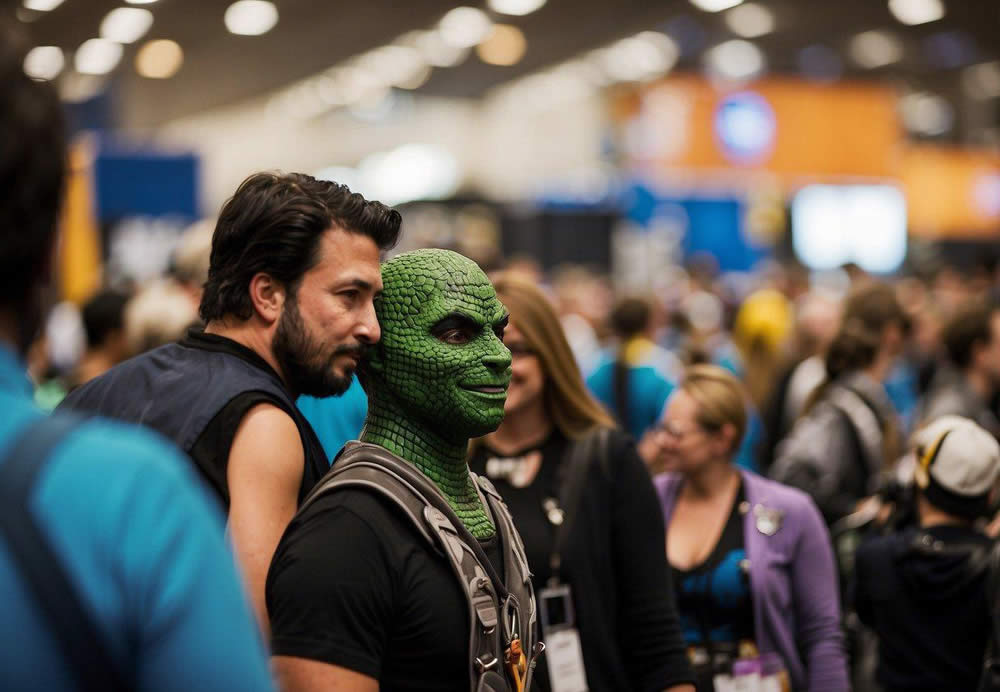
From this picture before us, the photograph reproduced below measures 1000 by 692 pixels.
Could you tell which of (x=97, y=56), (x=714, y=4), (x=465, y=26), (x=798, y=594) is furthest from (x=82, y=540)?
(x=97, y=56)

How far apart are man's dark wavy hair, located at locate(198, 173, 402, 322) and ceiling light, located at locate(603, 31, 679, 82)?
731 inches

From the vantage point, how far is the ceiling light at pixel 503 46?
778 inches

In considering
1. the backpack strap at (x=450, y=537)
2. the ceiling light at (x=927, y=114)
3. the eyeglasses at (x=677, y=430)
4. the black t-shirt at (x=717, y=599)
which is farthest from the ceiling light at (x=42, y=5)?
the ceiling light at (x=927, y=114)

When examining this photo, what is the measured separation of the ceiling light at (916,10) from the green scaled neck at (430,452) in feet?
58.8

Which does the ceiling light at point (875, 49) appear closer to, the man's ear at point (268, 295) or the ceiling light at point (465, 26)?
the ceiling light at point (465, 26)

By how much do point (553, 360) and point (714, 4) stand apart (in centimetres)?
1614

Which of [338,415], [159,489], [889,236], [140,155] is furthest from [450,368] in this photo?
[889,236]

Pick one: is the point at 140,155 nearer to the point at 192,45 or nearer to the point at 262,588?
the point at 262,588

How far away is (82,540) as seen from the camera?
3.23ft

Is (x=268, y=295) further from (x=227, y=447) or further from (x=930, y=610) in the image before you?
(x=930, y=610)

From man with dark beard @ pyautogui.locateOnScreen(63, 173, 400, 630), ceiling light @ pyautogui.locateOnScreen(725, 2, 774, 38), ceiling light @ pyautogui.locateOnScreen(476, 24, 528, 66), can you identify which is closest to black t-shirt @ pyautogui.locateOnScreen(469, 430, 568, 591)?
man with dark beard @ pyautogui.locateOnScreen(63, 173, 400, 630)

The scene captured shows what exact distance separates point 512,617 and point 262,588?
1.28ft

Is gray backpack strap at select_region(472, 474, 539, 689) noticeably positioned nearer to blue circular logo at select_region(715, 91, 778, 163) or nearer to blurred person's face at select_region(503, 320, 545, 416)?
blurred person's face at select_region(503, 320, 545, 416)

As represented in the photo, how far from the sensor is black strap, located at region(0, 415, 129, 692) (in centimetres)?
97
